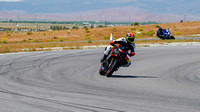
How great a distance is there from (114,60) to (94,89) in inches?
124

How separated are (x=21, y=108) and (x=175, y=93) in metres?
4.29

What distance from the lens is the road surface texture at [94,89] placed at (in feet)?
25.9

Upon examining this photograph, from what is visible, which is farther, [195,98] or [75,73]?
[75,73]

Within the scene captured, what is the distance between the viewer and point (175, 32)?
62.5 m

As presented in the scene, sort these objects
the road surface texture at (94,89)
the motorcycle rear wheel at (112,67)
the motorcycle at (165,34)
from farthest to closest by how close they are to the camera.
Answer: the motorcycle at (165,34) → the motorcycle rear wheel at (112,67) → the road surface texture at (94,89)

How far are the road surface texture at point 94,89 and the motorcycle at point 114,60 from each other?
14.9 inches

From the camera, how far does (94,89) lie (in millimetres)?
10180

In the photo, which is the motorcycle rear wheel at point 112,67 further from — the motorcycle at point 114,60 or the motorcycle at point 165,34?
the motorcycle at point 165,34

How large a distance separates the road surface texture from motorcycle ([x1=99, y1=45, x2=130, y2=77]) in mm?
379

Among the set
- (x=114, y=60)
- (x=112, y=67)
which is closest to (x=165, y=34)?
(x=114, y=60)

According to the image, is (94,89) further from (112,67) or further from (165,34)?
(165,34)

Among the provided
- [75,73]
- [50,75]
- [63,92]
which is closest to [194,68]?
[75,73]

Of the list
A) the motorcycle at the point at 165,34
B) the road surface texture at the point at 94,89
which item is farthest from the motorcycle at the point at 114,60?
the motorcycle at the point at 165,34

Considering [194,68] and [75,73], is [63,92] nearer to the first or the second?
[75,73]
